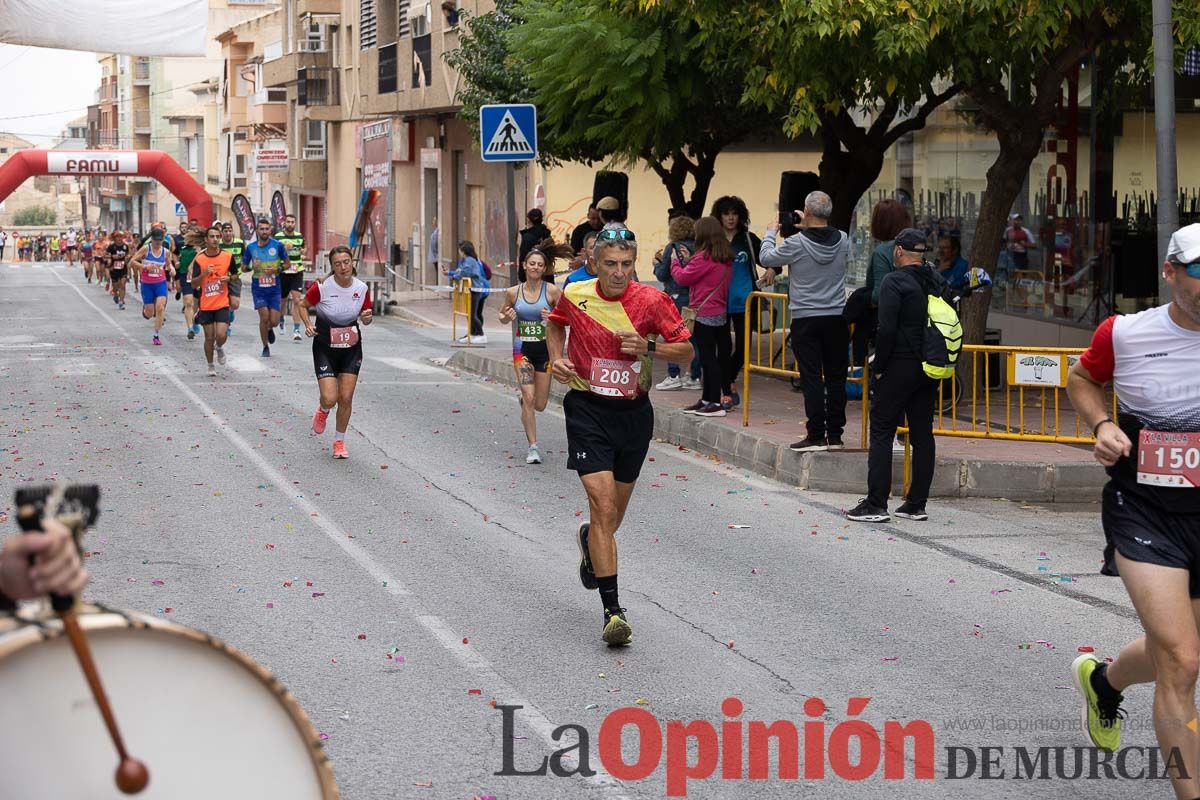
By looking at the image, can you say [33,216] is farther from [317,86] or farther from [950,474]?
[950,474]

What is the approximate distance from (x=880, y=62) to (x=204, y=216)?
3438 cm

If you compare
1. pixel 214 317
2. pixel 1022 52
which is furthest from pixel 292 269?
pixel 1022 52

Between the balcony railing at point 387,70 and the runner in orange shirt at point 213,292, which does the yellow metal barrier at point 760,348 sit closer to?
the runner in orange shirt at point 213,292

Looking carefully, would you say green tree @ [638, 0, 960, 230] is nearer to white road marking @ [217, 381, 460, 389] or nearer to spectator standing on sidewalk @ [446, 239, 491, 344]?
white road marking @ [217, 381, 460, 389]

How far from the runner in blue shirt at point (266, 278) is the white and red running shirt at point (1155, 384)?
62.8 feet

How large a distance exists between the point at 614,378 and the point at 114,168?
141 ft

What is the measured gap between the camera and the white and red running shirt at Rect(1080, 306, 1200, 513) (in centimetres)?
518

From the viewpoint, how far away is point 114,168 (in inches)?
1893

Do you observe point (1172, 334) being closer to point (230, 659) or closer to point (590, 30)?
point (230, 659)

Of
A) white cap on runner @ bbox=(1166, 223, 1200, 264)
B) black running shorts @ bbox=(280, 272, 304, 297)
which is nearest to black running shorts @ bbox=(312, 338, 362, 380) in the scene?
white cap on runner @ bbox=(1166, 223, 1200, 264)

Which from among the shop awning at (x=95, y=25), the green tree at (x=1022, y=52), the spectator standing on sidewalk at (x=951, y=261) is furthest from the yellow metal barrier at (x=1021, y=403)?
the shop awning at (x=95, y=25)

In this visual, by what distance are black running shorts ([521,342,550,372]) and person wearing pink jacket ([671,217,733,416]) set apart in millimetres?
1840

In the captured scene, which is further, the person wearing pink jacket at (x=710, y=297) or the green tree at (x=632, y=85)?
the green tree at (x=632, y=85)

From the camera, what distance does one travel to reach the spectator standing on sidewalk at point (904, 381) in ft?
35.6
